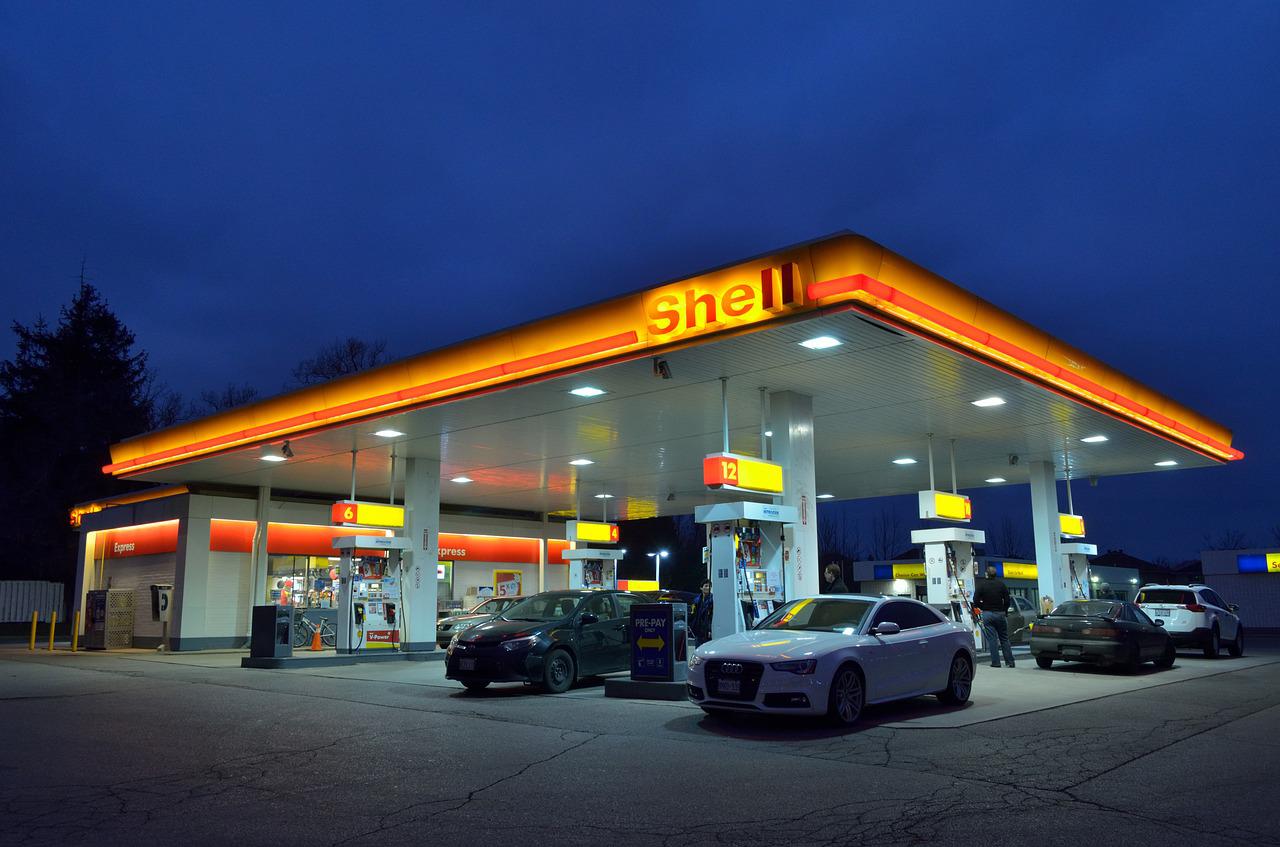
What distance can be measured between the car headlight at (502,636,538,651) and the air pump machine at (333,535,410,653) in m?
8.86

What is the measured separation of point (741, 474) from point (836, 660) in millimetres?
4485

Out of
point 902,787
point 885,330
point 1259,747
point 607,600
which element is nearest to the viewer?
point 902,787

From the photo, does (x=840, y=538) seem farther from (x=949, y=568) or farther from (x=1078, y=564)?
(x=949, y=568)

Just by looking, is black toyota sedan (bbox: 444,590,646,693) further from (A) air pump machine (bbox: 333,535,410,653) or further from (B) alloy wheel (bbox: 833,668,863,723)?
(A) air pump machine (bbox: 333,535,410,653)

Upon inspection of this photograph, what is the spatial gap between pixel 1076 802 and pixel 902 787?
1.18 meters

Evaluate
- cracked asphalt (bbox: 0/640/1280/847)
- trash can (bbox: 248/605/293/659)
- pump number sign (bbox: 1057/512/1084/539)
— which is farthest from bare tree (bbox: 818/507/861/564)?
cracked asphalt (bbox: 0/640/1280/847)

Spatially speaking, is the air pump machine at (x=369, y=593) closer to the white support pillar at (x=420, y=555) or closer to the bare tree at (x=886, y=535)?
the white support pillar at (x=420, y=555)

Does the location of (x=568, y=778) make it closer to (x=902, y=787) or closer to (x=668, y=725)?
(x=902, y=787)

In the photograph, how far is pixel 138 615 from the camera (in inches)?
1110

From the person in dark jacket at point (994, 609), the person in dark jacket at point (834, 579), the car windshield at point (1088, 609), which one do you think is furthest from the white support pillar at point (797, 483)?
the car windshield at point (1088, 609)

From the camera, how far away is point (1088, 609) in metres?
17.6

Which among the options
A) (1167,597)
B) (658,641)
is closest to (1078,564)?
(1167,597)

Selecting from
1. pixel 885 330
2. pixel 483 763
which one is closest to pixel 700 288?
pixel 885 330

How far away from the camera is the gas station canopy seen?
11875 millimetres
